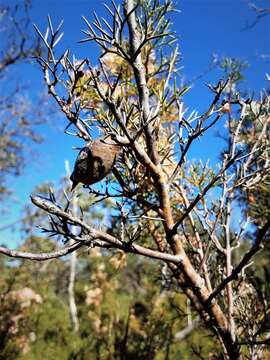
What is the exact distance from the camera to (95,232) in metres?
1.09

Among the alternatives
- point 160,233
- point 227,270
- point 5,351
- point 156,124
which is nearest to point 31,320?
point 5,351

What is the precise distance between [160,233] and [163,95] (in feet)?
3.51

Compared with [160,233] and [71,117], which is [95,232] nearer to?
[71,117]

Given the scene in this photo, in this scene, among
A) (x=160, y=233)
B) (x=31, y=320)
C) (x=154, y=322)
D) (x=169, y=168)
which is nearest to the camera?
(x=169, y=168)

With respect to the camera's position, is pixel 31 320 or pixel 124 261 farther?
pixel 31 320

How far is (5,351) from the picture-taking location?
391cm

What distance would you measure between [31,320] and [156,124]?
511cm

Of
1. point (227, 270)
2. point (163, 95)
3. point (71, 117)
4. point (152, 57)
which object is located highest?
point (152, 57)

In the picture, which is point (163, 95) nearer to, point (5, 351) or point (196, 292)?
point (196, 292)

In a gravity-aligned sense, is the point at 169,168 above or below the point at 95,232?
above

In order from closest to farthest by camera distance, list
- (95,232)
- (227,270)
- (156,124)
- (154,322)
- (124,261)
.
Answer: (95,232)
(156,124)
(227,270)
(124,261)
(154,322)

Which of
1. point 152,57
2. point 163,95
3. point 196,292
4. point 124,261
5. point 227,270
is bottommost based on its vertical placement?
point 196,292

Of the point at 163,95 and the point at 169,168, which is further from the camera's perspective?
the point at 169,168

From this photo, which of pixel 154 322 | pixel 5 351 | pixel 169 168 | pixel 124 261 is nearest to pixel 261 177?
pixel 169 168
